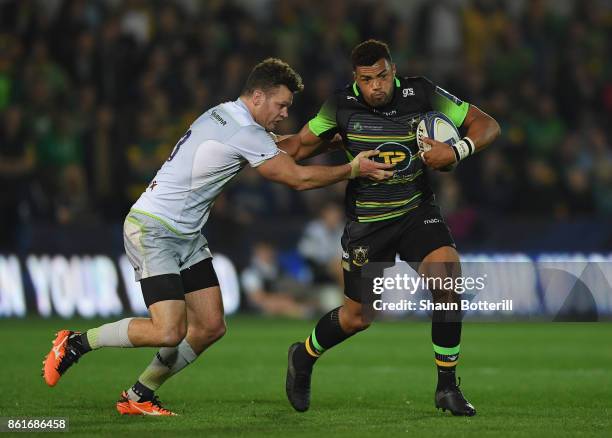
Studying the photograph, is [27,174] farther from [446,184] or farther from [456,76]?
[456,76]

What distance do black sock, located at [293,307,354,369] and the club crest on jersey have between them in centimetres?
44

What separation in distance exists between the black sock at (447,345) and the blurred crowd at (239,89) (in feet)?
28.9

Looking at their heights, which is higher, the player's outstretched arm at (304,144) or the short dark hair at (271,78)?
the short dark hair at (271,78)

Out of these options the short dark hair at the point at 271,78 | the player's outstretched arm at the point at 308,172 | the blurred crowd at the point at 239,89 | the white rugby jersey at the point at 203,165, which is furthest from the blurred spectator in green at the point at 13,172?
the player's outstretched arm at the point at 308,172

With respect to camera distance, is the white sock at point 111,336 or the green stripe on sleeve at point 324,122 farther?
the green stripe on sleeve at point 324,122

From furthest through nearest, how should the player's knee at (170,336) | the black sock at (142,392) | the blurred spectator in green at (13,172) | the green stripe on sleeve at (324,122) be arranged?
the blurred spectator in green at (13,172) < the green stripe on sleeve at (324,122) < the black sock at (142,392) < the player's knee at (170,336)

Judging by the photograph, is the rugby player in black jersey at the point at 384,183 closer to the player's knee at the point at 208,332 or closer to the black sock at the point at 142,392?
the player's knee at the point at 208,332

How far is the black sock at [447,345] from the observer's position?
8172 millimetres

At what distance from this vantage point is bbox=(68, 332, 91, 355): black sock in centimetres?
805

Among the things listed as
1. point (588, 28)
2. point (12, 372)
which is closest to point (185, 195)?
point (12, 372)

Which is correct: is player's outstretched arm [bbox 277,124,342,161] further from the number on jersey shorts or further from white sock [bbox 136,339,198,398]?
white sock [bbox 136,339,198,398]

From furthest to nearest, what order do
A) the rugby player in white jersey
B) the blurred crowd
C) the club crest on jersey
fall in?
1. the blurred crowd
2. the club crest on jersey
3. the rugby player in white jersey

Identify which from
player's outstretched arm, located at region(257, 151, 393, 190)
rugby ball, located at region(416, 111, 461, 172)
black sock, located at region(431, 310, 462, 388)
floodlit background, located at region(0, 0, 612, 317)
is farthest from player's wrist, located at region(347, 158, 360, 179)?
floodlit background, located at region(0, 0, 612, 317)

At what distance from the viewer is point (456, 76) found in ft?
65.1
